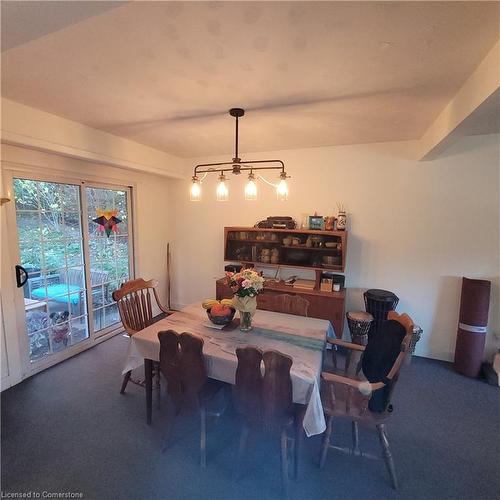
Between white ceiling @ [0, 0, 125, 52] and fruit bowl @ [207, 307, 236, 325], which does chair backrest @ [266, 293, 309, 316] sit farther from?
white ceiling @ [0, 0, 125, 52]

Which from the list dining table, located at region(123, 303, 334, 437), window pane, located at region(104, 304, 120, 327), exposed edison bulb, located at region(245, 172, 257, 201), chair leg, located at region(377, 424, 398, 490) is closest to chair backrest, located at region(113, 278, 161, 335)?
dining table, located at region(123, 303, 334, 437)

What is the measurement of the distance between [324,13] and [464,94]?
129 cm

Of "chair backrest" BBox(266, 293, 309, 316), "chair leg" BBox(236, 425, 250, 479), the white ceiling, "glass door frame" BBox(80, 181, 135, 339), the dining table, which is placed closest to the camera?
the white ceiling

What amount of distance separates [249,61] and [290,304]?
2043 mm

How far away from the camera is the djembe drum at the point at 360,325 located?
9.99ft

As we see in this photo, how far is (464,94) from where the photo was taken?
69.9 inches

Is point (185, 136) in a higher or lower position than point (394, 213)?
higher

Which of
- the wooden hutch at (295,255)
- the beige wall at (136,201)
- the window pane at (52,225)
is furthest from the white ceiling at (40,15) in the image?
the wooden hutch at (295,255)

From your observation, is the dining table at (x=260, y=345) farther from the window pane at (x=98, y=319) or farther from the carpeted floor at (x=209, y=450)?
the window pane at (x=98, y=319)

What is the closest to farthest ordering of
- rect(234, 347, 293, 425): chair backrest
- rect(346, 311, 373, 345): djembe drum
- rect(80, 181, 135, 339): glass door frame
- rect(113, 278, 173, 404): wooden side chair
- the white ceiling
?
the white ceiling → rect(234, 347, 293, 425): chair backrest → rect(113, 278, 173, 404): wooden side chair → rect(346, 311, 373, 345): djembe drum → rect(80, 181, 135, 339): glass door frame

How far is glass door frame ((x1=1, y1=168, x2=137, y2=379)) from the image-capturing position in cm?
249

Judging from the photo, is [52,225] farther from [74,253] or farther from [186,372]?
[186,372]

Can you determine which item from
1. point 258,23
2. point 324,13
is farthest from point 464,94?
point 258,23

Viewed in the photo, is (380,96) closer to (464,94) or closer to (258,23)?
(464,94)
